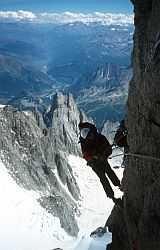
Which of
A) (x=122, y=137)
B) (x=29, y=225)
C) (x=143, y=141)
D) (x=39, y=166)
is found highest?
(x=143, y=141)

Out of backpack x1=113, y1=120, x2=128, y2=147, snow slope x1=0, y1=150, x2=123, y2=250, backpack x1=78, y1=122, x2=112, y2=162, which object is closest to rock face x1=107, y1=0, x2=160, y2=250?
backpack x1=78, y1=122, x2=112, y2=162

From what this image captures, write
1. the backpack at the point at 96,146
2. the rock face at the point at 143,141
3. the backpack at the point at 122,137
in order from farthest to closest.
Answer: the backpack at the point at 122,137, the backpack at the point at 96,146, the rock face at the point at 143,141

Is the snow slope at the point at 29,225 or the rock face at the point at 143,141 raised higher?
the rock face at the point at 143,141

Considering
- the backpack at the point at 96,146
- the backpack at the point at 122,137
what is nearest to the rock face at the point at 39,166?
the backpack at the point at 122,137

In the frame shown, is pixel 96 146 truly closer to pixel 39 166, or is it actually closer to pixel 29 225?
pixel 29 225

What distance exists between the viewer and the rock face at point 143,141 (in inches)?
536

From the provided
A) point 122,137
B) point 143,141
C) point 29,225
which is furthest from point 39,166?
point 143,141

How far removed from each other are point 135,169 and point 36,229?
180ft

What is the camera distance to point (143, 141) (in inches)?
589

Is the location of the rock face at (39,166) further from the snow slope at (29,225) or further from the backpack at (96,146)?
the backpack at (96,146)

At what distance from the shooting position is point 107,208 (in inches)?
4523

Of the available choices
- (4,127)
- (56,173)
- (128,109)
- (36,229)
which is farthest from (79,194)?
(128,109)

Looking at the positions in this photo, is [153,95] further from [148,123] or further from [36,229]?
[36,229]

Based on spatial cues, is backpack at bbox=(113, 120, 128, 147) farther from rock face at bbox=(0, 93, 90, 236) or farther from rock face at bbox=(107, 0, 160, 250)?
rock face at bbox=(0, 93, 90, 236)
